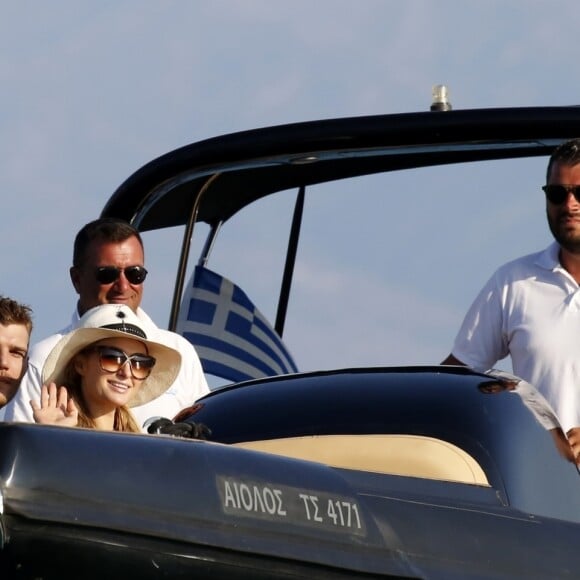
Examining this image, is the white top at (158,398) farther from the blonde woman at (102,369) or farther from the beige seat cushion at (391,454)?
the beige seat cushion at (391,454)

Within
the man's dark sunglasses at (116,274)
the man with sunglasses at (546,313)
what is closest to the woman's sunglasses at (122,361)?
the man's dark sunglasses at (116,274)

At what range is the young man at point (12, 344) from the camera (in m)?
5.75

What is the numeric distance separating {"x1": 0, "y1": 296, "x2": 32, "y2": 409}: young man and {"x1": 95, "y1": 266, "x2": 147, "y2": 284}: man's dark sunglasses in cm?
33

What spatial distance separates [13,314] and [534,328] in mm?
1808

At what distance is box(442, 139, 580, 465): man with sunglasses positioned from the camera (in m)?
5.74

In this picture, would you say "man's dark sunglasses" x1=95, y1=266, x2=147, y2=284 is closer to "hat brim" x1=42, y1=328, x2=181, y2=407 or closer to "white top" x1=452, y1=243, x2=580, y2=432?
"hat brim" x1=42, y1=328, x2=181, y2=407

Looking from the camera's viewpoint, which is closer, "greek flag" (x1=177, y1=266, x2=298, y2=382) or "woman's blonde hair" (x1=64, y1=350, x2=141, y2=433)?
"woman's blonde hair" (x1=64, y1=350, x2=141, y2=433)

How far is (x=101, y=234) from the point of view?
616 centimetres

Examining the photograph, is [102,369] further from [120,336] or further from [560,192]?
[560,192]

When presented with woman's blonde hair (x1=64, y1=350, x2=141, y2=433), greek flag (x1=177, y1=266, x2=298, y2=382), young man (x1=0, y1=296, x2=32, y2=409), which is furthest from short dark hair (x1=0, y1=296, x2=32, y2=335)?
greek flag (x1=177, y1=266, x2=298, y2=382)

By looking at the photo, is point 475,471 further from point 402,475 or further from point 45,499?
point 45,499

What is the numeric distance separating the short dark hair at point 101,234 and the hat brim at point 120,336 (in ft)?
3.49

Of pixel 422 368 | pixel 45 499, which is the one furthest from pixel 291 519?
pixel 422 368

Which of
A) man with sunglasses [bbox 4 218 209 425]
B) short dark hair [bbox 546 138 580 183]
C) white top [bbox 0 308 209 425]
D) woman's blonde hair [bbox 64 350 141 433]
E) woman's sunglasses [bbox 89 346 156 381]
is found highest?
short dark hair [bbox 546 138 580 183]
